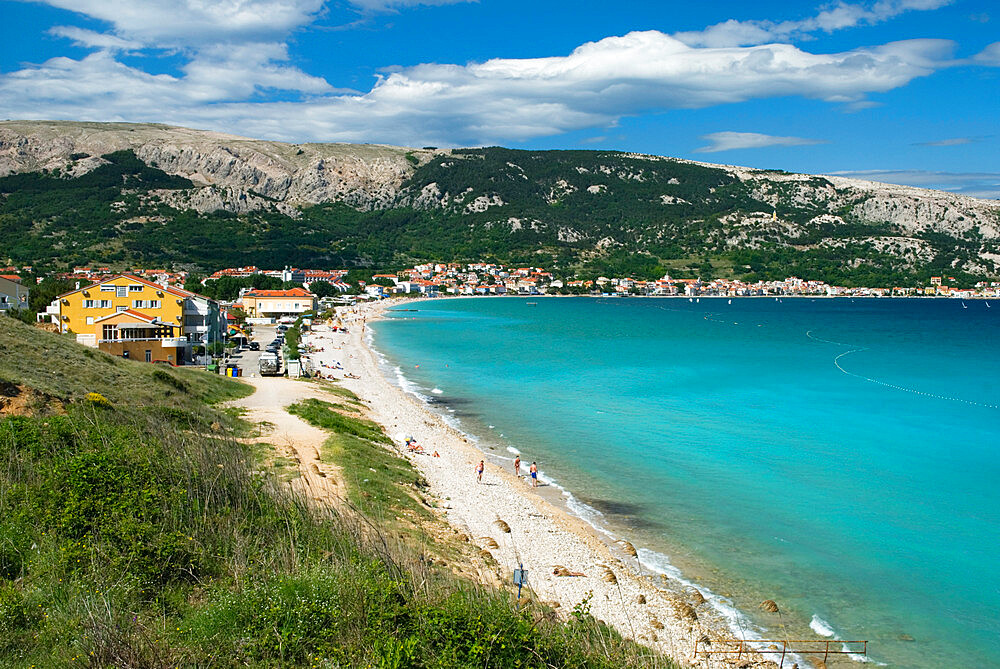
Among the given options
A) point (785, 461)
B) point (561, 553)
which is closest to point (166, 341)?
point (561, 553)

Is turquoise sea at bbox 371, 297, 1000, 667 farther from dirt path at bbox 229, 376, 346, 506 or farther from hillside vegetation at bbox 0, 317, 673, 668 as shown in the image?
hillside vegetation at bbox 0, 317, 673, 668

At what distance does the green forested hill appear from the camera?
13675 cm

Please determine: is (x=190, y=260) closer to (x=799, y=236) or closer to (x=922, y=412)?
(x=922, y=412)

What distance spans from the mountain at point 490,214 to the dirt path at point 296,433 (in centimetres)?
10212

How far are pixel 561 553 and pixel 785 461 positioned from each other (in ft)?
42.2

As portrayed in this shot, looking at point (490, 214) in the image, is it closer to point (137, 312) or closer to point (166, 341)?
point (137, 312)

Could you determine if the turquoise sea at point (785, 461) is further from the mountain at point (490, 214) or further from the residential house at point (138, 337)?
the mountain at point (490, 214)

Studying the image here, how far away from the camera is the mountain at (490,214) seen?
473 ft

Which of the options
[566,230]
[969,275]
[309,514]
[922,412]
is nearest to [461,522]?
[309,514]

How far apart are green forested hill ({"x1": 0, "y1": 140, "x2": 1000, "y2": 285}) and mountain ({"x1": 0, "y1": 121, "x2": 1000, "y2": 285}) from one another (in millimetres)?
465

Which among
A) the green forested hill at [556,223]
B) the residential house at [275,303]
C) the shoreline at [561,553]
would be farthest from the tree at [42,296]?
the green forested hill at [556,223]

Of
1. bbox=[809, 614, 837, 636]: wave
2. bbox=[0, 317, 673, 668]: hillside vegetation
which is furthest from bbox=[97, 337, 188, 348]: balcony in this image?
bbox=[809, 614, 837, 636]: wave

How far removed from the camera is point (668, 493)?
64.5 ft

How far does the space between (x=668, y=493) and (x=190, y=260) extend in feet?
351
